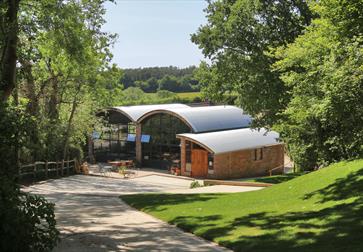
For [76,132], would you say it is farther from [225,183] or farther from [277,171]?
[277,171]

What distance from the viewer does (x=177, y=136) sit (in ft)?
115

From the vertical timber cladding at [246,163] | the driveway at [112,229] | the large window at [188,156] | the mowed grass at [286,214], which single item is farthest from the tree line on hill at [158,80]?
the mowed grass at [286,214]

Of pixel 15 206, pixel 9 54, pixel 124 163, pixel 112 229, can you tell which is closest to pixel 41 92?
pixel 124 163

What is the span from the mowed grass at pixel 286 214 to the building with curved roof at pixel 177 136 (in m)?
16.6

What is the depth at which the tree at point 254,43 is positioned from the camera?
21.4 metres

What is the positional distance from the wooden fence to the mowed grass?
11.8 m

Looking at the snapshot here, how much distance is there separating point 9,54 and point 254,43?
13429 millimetres

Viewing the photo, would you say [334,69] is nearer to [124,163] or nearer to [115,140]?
[124,163]

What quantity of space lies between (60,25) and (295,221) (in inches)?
364

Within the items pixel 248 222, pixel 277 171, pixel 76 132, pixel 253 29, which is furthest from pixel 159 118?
pixel 248 222

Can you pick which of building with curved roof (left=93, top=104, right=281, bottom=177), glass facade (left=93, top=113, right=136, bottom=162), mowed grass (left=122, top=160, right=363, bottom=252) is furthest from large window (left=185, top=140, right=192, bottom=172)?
mowed grass (left=122, top=160, right=363, bottom=252)

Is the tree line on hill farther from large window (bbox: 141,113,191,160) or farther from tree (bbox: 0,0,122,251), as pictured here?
tree (bbox: 0,0,122,251)

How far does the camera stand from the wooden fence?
26.7 metres

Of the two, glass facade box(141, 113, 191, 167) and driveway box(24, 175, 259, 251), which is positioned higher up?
glass facade box(141, 113, 191, 167)
